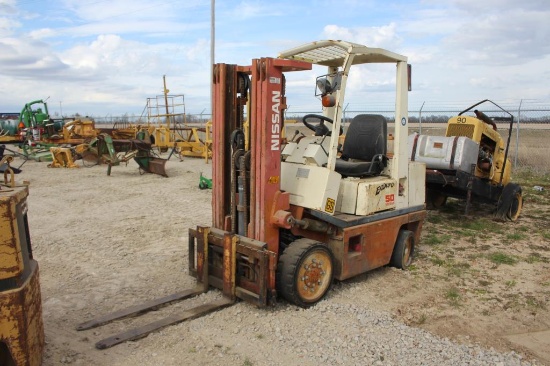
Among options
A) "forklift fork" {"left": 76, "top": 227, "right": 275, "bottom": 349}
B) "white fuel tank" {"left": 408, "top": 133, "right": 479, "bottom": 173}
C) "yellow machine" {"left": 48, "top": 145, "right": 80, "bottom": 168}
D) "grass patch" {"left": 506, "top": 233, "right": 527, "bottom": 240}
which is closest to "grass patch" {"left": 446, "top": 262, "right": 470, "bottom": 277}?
"grass patch" {"left": 506, "top": 233, "right": 527, "bottom": 240}

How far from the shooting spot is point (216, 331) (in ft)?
14.3

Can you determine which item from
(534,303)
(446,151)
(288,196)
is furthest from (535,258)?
(288,196)

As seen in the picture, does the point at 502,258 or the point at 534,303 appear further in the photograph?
the point at 502,258

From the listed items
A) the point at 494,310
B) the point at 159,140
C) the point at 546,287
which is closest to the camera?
the point at 494,310

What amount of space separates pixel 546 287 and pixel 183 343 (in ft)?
14.5

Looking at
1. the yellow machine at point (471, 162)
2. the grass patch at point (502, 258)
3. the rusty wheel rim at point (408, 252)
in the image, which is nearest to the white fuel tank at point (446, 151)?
the yellow machine at point (471, 162)

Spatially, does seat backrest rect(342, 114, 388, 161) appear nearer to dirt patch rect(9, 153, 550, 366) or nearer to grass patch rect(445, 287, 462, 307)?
dirt patch rect(9, 153, 550, 366)

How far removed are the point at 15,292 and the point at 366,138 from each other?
14.4 feet

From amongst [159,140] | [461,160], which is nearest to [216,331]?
[461,160]

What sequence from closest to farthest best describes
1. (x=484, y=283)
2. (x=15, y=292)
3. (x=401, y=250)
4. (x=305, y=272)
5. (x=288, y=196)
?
(x=15, y=292) → (x=305, y=272) → (x=288, y=196) → (x=484, y=283) → (x=401, y=250)

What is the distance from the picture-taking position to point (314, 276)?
4.91 metres

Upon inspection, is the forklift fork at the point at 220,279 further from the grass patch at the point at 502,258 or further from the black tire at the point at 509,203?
the black tire at the point at 509,203

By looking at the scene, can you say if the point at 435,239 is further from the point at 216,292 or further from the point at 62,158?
the point at 62,158

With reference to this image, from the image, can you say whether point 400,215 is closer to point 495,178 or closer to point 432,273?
point 432,273
